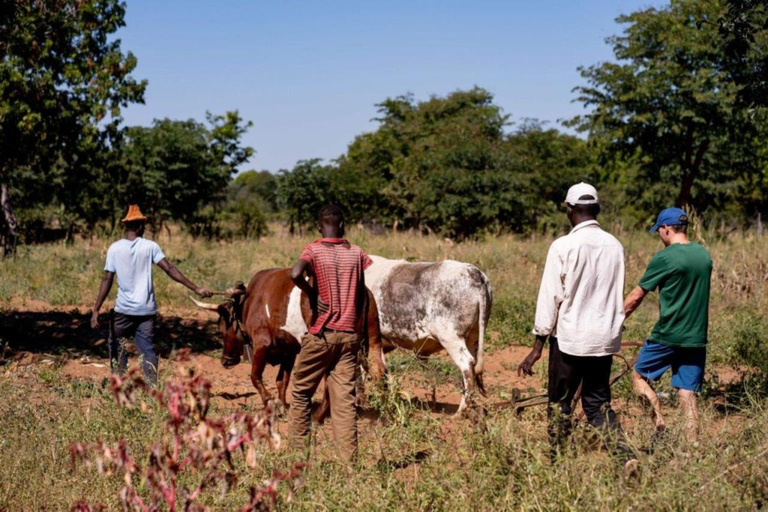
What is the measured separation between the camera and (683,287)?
5832 mm

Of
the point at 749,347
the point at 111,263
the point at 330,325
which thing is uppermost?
the point at 111,263

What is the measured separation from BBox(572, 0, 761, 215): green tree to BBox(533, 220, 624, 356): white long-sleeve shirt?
700 inches

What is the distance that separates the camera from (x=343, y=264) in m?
5.60

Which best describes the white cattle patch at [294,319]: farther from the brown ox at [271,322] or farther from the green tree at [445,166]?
the green tree at [445,166]

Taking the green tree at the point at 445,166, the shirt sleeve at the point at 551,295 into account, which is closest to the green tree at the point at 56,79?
the shirt sleeve at the point at 551,295

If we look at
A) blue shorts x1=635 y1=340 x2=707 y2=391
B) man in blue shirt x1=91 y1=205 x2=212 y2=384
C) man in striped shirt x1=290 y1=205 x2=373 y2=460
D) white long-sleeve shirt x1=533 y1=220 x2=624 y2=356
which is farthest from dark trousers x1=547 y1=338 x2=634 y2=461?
man in blue shirt x1=91 y1=205 x2=212 y2=384

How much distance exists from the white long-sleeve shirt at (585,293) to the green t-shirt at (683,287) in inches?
33.1

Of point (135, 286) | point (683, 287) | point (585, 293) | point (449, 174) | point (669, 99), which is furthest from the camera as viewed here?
point (449, 174)

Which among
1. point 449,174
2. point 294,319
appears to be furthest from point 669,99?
point 294,319

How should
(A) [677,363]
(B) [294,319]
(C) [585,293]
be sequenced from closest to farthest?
1. (C) [585,293]
2. (A) [677,363]
3. (B) [294,319]

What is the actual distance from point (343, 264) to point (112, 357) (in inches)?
126

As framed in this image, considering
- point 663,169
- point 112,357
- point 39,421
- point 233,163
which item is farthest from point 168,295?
point 663,169

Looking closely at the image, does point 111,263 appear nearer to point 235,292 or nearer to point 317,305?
point 235,292

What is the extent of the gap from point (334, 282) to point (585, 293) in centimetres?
166
